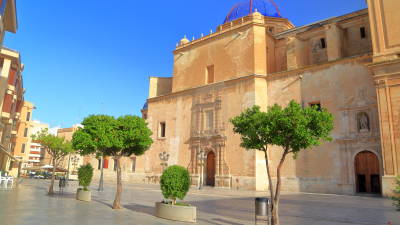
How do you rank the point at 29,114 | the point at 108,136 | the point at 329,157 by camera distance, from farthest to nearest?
the point at 29,114, the point at 329,157, the point at 108,136

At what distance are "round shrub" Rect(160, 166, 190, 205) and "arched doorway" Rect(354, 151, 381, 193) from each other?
1497 cm

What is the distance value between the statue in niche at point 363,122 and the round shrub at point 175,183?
15.2 metres

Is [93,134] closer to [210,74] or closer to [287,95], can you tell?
[287,95]

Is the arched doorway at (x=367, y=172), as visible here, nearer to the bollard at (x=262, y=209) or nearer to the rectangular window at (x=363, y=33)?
the rectangular window at (x=363, y=33)

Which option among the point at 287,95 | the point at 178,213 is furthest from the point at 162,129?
the point at 178,213

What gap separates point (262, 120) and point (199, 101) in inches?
821

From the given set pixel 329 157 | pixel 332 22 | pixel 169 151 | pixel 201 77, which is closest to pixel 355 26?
pixel 332 22

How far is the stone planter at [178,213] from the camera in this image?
8.64 metres

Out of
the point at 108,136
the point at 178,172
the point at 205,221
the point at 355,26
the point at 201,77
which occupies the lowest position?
the point at 205,221

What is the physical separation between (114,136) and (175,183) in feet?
12.7

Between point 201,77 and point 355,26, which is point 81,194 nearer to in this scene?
point 201,77

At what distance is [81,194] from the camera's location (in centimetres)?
1365

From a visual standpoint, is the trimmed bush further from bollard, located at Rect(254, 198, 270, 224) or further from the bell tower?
the bell tower

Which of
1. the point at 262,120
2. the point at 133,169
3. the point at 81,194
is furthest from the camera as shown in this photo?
the point at 133,169
